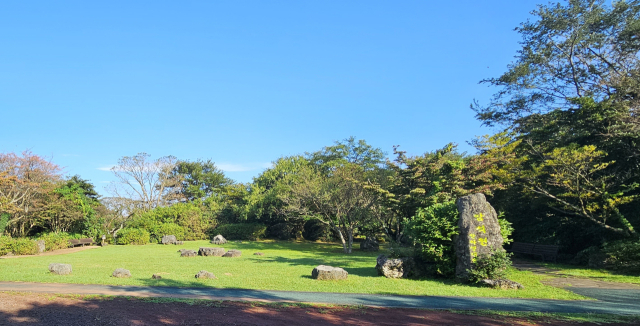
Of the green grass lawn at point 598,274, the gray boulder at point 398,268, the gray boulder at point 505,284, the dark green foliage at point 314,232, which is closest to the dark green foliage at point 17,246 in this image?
the gray boulder at point 398,268

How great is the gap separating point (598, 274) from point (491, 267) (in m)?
6.03

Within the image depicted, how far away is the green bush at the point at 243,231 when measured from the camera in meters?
33.8

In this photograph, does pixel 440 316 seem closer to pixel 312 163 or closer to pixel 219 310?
pixel 219 310

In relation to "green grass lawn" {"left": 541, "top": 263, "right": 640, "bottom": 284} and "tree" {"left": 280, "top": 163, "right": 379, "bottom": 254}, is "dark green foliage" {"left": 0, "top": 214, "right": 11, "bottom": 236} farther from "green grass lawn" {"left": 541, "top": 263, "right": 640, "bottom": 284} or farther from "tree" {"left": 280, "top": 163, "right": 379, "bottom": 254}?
"green grass lawn" {"left": 541, "top": 263, "right": 640, "bottom": 284}

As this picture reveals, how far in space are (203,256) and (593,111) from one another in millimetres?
18435

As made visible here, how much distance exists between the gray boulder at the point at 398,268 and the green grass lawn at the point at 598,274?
19.5ft

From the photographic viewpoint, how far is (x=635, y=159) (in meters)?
16.3

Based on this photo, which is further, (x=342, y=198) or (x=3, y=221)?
(x=342, y=198)

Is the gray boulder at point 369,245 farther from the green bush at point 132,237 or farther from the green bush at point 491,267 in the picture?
the green bush at point 132,237

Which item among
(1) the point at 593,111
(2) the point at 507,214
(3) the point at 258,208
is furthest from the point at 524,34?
(3) the point at 258,208

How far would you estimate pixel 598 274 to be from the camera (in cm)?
1338

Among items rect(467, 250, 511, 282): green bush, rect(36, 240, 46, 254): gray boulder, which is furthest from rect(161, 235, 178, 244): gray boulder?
rect(467, 250, 511, 282): green bush

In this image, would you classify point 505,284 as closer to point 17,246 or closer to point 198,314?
point 198,314

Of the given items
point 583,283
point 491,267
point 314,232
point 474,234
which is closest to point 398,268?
point 474,234
